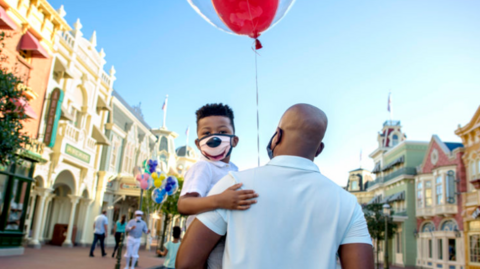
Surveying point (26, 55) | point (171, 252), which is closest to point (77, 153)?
point (26, 55)

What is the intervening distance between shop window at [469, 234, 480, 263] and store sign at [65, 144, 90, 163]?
996 inches

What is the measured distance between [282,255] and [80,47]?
23315mm

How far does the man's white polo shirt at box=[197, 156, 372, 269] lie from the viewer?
1660 millimetres

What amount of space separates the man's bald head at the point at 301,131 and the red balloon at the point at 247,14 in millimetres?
1383

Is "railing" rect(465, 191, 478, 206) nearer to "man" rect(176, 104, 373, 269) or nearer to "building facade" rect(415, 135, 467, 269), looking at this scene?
"building facade" rect(415, 135, 467, 269)

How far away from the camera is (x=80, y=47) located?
2248cm

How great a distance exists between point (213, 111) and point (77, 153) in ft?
66.5

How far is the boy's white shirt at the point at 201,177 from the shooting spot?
7.61 ft

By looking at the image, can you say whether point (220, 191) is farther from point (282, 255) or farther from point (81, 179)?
point (81, 179)

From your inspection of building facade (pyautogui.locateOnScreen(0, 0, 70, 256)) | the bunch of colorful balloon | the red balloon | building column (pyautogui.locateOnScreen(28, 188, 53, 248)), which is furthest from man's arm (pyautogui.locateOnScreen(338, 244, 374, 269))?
building column (pyautogui.locateOnScreen(28, 188, 53, 248))

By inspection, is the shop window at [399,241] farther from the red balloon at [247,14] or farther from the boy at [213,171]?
the boy at [213,171]

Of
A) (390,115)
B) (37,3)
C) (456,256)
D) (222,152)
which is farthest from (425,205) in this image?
(222,152)

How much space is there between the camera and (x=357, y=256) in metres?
1.71

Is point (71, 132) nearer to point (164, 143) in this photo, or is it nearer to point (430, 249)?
point (164, 143)
